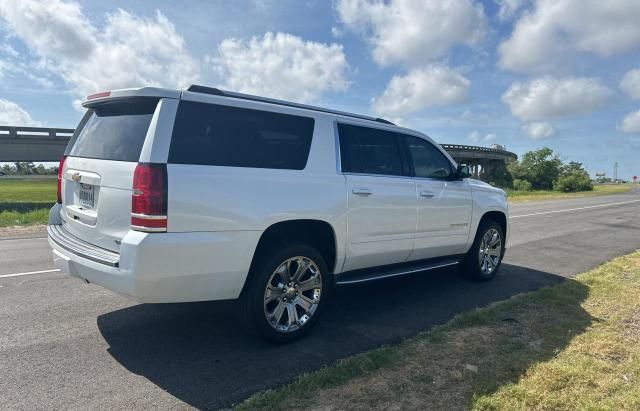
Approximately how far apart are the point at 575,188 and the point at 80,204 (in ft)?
245

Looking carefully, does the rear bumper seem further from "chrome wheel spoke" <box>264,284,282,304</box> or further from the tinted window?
the tinted window

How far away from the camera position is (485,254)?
21.5 feet

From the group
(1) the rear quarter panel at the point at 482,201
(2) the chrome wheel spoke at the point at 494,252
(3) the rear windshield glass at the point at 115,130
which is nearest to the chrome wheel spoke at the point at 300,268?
(3) the rear windshield glass at the point at 115,130

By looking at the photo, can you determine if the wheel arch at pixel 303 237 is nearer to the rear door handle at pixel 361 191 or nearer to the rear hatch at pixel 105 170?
the rear door handle at pixel 361 191

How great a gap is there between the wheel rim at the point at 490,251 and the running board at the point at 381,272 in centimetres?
102

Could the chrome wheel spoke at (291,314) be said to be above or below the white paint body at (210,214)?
below

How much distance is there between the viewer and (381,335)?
14.0ft

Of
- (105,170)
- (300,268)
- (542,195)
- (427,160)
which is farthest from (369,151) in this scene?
(542,195)

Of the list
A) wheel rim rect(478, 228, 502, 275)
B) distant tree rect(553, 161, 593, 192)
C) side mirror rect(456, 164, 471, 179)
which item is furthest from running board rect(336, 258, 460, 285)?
distant tree rect(553, 161, 593, 192)

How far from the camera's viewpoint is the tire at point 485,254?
20.8 feet

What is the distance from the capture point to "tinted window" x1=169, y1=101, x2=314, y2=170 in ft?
11.4

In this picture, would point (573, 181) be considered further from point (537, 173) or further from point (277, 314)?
point (277, 314)

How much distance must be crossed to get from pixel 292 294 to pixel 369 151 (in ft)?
5.78

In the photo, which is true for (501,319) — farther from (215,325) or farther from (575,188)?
(575,188)
